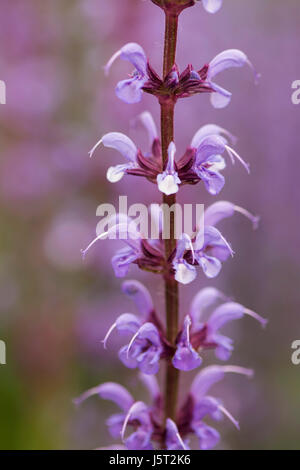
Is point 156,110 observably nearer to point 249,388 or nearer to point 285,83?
point 285,83

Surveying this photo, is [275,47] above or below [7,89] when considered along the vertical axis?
above

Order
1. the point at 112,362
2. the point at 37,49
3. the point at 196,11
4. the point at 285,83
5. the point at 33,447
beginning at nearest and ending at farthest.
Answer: the point at 33,447, the point at 112,362, the point at 37,49, the point at 285,83, the point at 196,11

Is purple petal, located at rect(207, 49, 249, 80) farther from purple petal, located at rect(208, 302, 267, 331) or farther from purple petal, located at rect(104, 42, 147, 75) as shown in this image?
purple petal, located at rect(208, 302, 267, 331)

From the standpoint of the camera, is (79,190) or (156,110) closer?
(79,190)

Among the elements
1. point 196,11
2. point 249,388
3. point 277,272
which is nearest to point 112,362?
point 249,388

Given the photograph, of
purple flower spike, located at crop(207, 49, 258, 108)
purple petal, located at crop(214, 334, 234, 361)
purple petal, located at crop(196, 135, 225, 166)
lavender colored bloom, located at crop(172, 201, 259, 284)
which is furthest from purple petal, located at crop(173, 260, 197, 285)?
purple flower spike, located at crop(207, 49, 258, 108)

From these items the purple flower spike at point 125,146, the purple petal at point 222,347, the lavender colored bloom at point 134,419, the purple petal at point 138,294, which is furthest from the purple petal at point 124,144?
the lavender colored bloom at point 134,419

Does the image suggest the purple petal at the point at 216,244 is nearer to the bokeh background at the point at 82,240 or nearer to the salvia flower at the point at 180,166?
the salvia flower at the point at 180,166
